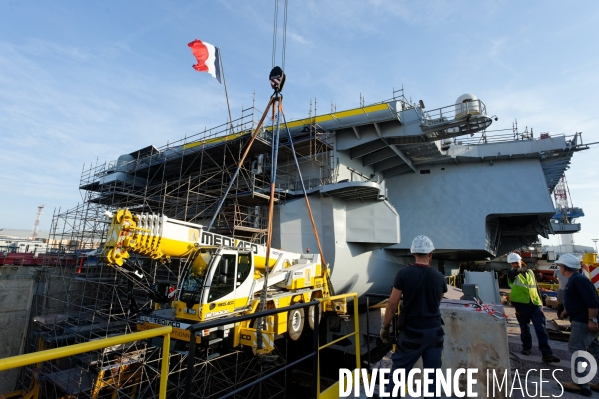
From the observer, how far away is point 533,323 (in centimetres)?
549

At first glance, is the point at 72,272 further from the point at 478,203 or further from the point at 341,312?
the point at 478,203

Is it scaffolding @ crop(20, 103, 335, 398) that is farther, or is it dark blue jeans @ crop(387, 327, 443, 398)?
scaffolding @ crop(20, 103, 335, 398)

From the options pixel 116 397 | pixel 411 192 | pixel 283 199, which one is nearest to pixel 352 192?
pixel 283 199

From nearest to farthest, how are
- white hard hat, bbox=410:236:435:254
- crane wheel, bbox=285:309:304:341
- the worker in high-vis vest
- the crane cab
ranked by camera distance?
1. white hard hat, bbox=410:236:435:254
2. the worker in high-vis vest
3. the crane cab
4. crane wheel, bbox=285:309:304:341

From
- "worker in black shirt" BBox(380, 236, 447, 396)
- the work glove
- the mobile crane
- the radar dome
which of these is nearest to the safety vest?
"worker in black shirt" BBox(380, 236, 447, 396)

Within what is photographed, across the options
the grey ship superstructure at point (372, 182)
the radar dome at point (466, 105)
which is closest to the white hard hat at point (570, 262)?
the grey ship superstructure at point (372, 182)

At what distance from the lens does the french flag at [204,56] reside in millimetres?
15797

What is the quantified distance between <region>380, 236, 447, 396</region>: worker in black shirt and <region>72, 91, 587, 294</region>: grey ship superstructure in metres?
9.93

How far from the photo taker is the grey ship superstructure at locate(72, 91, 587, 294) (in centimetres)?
1397

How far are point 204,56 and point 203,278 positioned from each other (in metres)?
13.1

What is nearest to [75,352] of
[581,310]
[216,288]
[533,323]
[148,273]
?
[216,288]

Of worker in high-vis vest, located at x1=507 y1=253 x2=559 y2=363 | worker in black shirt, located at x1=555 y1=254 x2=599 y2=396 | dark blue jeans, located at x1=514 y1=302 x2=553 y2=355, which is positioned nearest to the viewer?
worker in black shirt, located at x1=555 y1=254 x2=599 y2=396

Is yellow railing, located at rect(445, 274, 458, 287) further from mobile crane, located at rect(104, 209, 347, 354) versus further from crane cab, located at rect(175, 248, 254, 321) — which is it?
crane cab, located at rect(175, 248, 254, 321)

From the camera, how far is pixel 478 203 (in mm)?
16766
